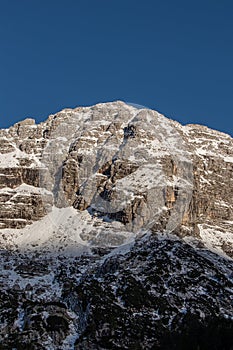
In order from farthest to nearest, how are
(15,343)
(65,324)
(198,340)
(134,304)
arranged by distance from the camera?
(134,304) → (65,324) → (15,343) → (198,340)

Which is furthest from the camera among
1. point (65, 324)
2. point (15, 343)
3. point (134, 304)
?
point (134, 304)

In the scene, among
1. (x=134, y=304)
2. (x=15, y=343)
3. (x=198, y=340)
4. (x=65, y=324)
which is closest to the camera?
(x=198, y=340)

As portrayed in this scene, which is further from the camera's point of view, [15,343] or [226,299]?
[226,299]

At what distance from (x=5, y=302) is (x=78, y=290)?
22171 millimetres

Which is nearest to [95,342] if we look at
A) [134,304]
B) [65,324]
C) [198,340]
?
[65,324]

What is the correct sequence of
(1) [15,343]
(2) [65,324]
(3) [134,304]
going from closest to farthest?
1. (1) [15,343]
2. (2) [65,324]
3. (3) [134,304]

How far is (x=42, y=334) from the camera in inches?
6801

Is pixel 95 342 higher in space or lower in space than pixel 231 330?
lower

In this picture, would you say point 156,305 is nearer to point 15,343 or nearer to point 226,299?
point 226,299

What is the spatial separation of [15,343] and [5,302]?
2518cm

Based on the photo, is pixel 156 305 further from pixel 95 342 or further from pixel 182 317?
pixel 95 342

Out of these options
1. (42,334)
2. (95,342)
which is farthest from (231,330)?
(42,334)

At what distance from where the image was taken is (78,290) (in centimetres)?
19875

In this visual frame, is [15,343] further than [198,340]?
Yes
